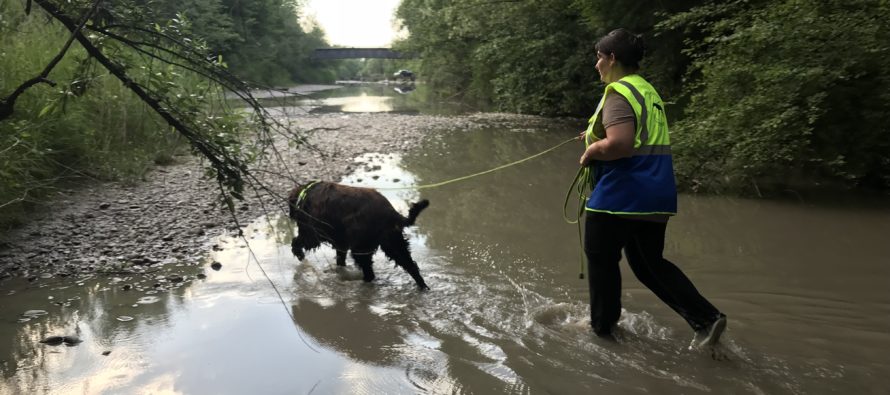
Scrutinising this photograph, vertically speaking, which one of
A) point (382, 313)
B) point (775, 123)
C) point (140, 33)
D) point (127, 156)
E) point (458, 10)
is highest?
point (458, 10)

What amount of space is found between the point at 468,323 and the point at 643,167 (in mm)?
1813

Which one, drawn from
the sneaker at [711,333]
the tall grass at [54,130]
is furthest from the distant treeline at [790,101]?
the tall grass at [54,130]

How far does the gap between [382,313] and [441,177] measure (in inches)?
239

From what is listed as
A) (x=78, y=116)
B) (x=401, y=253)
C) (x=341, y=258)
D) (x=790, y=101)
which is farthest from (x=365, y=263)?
(x=790, y=101)

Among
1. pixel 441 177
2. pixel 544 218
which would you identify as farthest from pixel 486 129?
pixel 544 218

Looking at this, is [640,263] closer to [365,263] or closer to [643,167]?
[643,167]

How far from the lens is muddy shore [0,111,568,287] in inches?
217

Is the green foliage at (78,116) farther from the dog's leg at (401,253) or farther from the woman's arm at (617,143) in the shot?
the woman's arm at (617,143)

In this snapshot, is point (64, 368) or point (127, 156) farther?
point (127, 156)

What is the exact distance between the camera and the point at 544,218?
768cm

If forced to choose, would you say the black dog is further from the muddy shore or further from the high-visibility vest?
the high-visibility vest

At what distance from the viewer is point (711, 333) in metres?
3.56

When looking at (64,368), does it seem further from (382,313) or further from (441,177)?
(441,177)

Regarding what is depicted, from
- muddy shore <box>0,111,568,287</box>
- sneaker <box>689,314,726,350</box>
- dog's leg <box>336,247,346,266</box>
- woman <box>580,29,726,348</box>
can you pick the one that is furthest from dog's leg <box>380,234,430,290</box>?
sneaker <box>689,314,726,350</box>
